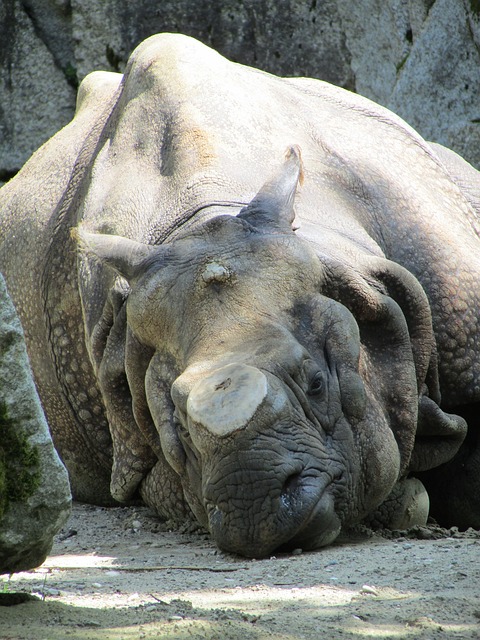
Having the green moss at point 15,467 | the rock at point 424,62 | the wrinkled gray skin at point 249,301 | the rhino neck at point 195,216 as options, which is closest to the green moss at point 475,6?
the rock at point 424,62

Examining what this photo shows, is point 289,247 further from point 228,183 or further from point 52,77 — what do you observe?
point 52,77

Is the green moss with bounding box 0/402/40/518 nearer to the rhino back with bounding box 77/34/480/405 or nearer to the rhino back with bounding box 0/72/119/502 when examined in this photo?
the rhino back with bounding box 77/34/480/405

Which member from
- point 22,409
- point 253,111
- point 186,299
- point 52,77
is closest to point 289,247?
point 186,299

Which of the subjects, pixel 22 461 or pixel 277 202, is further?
pixel 277 202

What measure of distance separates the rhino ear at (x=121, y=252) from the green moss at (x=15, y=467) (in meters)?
2.53

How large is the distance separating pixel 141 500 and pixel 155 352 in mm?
1390

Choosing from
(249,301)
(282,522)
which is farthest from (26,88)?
(282,522)

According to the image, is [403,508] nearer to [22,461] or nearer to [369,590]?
→ [369,590]

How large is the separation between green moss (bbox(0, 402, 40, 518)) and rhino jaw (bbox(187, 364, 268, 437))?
1561 millimetres

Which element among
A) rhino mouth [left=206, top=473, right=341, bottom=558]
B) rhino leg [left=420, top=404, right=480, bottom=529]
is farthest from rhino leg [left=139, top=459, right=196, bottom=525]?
rhino leg [left=420, top=404, right=480, bottom=529]

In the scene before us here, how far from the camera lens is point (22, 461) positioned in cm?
342

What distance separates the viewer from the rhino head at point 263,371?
4980 mm

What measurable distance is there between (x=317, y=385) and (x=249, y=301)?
0.49 meters

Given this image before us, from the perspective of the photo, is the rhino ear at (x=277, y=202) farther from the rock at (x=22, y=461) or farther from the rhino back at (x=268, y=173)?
the rock at (x=22, y=461)
